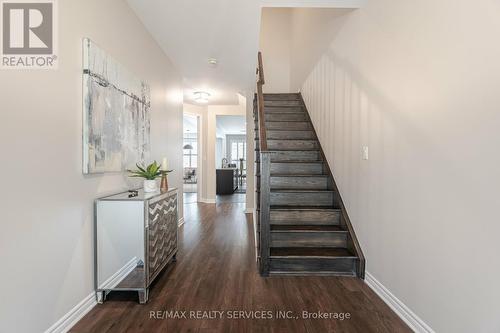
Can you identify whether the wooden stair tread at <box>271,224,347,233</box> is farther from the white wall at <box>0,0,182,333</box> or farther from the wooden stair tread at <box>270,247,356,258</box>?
the white wall at <box>0,0,182,333</box>

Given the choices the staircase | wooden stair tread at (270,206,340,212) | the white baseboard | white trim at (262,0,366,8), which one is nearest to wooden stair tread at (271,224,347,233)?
the staircase

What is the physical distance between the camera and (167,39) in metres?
3.29

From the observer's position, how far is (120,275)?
2195 mm

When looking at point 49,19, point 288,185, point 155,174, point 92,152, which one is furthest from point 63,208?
point 288,185

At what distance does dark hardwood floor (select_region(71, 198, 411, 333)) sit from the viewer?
1.80 m

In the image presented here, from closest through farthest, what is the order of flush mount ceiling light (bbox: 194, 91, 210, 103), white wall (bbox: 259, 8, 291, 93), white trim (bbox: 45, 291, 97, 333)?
white trim (bbox: 45, 291, 97, 333) < flush mount ceiling light (bbox: 194, 91, 210, 103) < white wall (bbox: 259, 8, 291, 93)

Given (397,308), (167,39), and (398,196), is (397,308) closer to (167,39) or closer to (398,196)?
(398,196)

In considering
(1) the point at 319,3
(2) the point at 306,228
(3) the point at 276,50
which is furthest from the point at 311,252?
(3) the point at 276,50

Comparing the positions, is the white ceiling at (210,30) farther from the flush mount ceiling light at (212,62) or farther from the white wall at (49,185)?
the white wall at (49,185)

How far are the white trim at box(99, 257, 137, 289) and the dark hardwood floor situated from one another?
4.9 inches

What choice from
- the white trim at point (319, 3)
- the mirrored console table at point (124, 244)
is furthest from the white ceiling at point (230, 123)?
the mirrored console table at point (124, 244)

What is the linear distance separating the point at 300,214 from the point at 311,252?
0.49m

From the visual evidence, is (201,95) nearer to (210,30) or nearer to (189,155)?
(210,30)

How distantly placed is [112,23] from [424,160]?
2.69 metres
